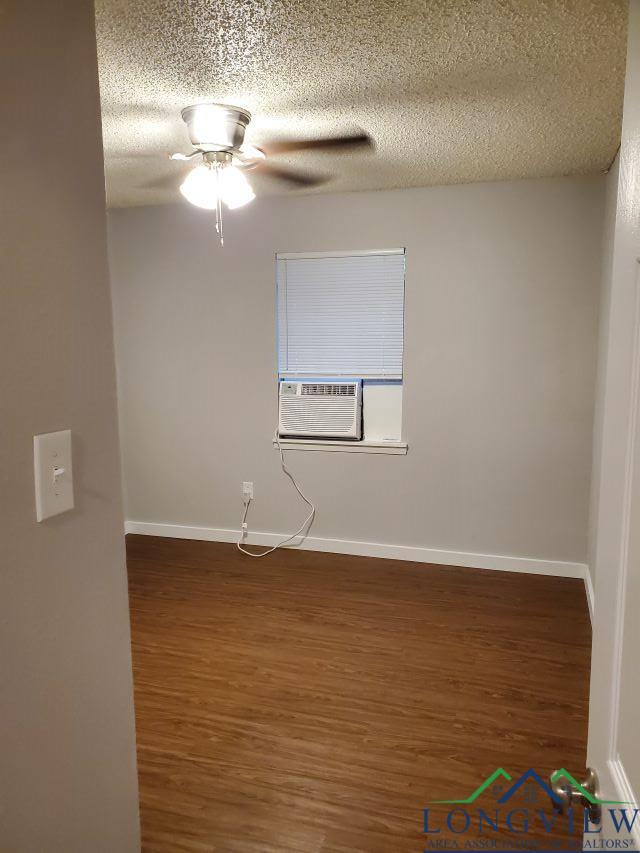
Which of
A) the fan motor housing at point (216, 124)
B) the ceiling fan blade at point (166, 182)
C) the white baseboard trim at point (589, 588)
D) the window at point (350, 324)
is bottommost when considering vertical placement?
the white baseboard trim at point (589, 588)

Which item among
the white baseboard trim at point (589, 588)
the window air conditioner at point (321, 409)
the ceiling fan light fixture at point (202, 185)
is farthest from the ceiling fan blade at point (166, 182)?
the white baseboard trim at point (589, 588)

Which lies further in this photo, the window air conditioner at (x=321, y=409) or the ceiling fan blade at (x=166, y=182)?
the window air conditioner at (x=321, y=409)

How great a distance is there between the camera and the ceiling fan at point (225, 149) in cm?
246

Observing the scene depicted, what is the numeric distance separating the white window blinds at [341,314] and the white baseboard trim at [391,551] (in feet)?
3.90

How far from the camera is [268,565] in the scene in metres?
3.93

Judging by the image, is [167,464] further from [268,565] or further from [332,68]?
[332,68]

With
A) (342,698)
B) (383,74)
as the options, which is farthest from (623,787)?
(383,74)

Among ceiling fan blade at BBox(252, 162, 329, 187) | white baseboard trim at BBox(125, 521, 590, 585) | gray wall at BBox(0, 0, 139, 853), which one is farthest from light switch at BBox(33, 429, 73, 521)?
white baseboard trim at BBox(125, 521, 590, 585)

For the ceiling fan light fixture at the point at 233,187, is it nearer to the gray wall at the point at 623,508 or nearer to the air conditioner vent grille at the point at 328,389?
the air conditioner vent grille at the point at 328,389

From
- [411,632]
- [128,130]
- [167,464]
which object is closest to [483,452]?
[411,632]

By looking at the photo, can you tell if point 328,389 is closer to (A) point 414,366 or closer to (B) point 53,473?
(A) point 414,366

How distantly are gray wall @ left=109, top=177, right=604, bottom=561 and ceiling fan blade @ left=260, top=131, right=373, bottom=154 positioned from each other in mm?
901

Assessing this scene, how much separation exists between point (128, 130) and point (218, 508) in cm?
260

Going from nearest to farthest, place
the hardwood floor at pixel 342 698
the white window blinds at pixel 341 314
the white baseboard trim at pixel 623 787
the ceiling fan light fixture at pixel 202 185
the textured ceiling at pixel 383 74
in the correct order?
1. the white baseboard trim at pixel 623 787
2. the textured ceiling at pixel 383 74
3. the hardwood floor at pixel 342 698
4. the ceiling fan light fixture at pixel 202 185
5. the white window blinds at pixel 341 314
